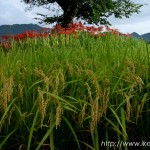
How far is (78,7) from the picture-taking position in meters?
23.5

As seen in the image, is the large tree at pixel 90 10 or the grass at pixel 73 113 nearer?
the grass at pixel 73 113

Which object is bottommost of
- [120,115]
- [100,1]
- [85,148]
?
[85,148]

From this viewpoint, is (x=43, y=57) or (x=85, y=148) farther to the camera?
(x=43, y=57)

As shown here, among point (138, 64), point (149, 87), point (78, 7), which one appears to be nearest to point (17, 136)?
point (149, 87)

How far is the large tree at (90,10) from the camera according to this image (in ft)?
76.7

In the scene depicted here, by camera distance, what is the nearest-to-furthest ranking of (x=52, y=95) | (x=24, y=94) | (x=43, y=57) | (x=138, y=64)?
(x=52, y=95) < (x=24, y=94) < (x=138, y=64) < (x=43, y=57)

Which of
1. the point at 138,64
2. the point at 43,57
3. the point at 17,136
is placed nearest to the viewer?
the point at 17,136

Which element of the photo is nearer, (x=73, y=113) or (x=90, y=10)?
(x=73, y=113)

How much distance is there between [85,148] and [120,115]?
1.34 ft

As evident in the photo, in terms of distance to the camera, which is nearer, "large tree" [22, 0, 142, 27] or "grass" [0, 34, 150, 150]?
"grass" [0, 34, 150, 150]

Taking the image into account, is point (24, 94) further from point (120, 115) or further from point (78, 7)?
point (78, 7)

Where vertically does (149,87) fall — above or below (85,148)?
above

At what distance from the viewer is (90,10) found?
23.5m

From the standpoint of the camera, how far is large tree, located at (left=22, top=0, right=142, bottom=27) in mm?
23375
